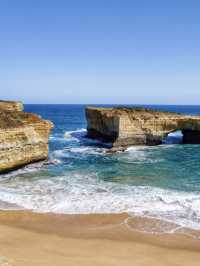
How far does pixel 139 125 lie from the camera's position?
4103cm

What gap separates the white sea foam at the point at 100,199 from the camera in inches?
699

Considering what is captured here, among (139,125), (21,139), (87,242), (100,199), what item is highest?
(139,125)

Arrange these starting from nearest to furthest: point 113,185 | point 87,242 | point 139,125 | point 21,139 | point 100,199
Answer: point 87,242 < point 100,199 < point 113,185 < point 21,139 < point 139,125

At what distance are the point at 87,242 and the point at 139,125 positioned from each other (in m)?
27.8

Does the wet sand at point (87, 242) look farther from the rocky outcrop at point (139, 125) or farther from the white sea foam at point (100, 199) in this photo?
the rocky outcrop at point (139, 125)

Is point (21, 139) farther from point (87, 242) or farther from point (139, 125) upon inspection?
point (139, 125)

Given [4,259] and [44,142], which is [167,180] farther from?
[4,259]

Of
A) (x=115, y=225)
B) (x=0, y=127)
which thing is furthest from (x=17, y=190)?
(x=115, y=225)

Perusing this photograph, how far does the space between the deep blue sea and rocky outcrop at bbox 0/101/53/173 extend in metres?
0.83

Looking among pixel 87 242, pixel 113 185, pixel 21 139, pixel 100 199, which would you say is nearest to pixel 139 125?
pixel 21 139

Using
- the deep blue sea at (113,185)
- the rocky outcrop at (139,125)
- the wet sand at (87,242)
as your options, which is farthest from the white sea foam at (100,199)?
the rocky outcrop at (139,125)

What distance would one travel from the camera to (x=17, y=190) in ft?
70.5

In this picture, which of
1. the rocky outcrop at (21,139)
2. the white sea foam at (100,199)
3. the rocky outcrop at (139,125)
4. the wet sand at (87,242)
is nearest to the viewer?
the wet sand at (87,242)

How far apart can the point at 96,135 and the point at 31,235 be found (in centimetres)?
3405
